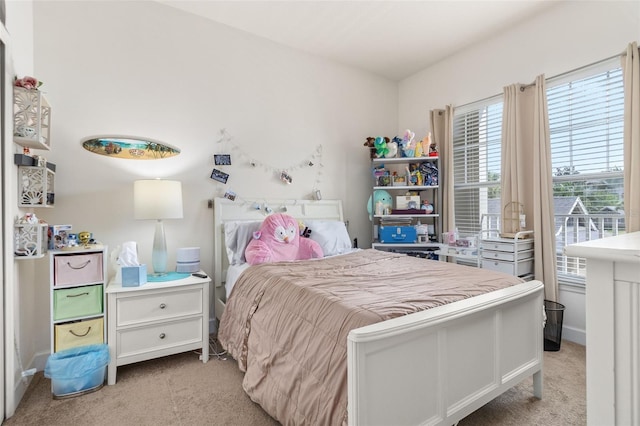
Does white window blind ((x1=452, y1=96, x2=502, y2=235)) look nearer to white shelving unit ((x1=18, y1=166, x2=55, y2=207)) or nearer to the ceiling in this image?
the ceiling

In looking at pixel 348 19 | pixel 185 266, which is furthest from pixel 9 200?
pixel 348 19

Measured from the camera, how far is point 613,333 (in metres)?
0.63

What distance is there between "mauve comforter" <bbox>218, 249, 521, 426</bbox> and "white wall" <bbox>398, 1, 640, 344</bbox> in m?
1.78

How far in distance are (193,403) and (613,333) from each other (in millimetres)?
1933

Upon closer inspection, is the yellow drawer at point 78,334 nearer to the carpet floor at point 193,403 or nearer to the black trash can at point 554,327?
the carpet floor at point 193,403

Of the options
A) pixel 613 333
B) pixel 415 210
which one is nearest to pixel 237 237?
pixel 415 210

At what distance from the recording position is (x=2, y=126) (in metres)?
1.68

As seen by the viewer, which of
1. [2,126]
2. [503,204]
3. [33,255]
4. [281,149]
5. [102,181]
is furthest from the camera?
[281,149]

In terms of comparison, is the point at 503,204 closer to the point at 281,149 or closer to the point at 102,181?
the point at 281,149

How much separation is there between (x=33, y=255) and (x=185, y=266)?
95cm

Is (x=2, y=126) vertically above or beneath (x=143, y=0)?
beneath

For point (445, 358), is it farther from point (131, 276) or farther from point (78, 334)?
point (78, 334)

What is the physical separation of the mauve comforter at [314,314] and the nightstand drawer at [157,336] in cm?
21

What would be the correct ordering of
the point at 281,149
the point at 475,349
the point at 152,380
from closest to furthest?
the point at 475,349 → the point at 152,380 → the point at 281,149
